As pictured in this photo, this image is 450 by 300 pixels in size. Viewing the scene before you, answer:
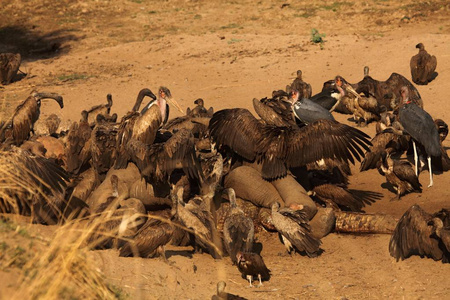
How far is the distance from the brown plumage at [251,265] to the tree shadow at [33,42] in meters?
14.8

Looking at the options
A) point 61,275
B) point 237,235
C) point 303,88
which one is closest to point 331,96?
point 303,88

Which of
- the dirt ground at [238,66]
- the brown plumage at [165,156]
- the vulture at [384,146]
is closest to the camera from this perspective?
the dirt ground at [238,66]

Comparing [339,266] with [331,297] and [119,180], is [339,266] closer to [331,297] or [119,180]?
[331,297]

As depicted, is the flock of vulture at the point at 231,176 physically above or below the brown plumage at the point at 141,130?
below

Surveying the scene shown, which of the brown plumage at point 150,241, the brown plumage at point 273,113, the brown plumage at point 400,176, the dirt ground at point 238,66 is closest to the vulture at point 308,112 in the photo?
the brown plumage at point 273,113

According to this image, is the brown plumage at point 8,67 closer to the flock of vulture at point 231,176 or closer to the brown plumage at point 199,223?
the flock of vulture at point 231,176

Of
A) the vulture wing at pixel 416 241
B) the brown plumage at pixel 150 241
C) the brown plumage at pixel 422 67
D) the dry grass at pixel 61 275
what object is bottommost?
the brown plumage at pixel 422 67

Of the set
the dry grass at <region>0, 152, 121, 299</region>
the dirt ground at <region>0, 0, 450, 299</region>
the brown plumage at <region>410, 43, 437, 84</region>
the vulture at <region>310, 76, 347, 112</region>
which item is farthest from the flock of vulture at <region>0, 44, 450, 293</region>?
the brown plumage at <region>410, 43, 437, 84</region>

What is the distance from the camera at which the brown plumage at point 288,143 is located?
11.8 meters

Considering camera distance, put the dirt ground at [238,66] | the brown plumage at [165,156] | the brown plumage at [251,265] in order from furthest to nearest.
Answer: the brown plumage at [165,156]
the dirt ground at [238,66]
the brown plumage at [251,265]

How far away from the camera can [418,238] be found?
32.9 ft

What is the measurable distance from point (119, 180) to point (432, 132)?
497 centimetres

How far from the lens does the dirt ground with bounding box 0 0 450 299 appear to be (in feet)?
30.7

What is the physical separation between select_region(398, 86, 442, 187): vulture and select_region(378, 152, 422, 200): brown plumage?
49cm
